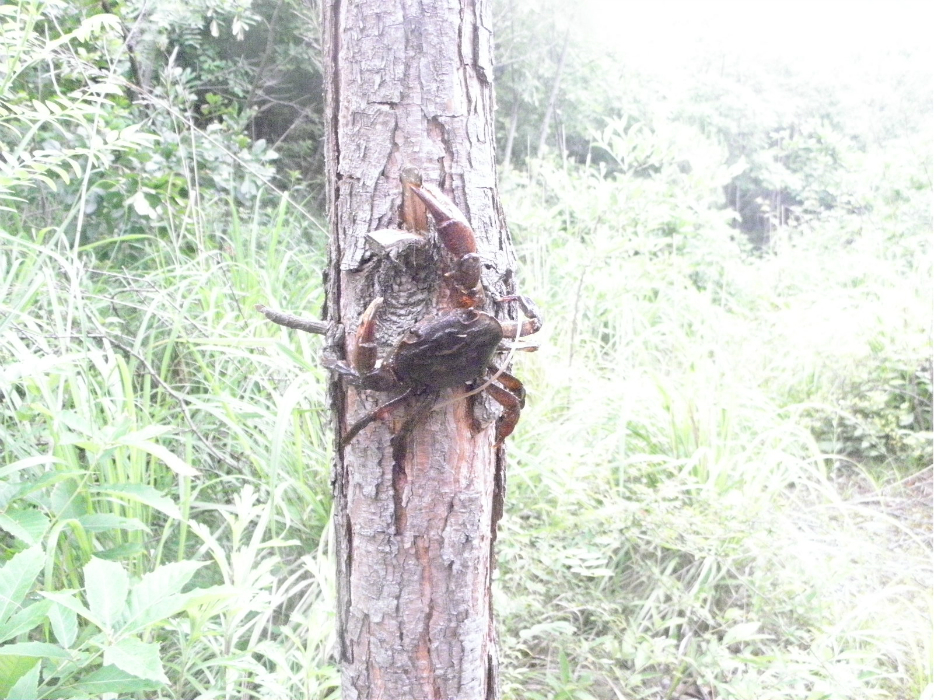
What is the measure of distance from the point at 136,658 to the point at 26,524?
0.47 metres

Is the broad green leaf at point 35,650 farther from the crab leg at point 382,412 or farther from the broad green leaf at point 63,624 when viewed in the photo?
the crab leg at point 382,412

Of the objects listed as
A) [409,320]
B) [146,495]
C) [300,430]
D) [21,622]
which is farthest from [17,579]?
[300,430]

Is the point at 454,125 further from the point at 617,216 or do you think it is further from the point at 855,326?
the point at 855,326

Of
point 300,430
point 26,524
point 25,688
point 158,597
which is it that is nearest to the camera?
point 25,688

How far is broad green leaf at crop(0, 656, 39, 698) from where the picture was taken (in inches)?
40.8

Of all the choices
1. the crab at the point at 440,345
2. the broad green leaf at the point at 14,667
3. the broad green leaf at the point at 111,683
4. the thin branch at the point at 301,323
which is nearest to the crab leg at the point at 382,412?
the crab at the point at 440,345

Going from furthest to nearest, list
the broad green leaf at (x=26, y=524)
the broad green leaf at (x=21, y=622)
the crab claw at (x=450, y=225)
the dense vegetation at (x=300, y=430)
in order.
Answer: the dense vegetation at (x=300, y=430)
the broad green leaf at (x=26, y=524)
the broad green leaf at (x=21, y=622)
the crab claw at (x=450, y=225)

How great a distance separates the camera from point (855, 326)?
386 cm

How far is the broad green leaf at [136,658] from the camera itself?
93cm

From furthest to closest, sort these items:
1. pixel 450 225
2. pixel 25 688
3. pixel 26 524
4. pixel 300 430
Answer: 1. pixel 300 430
2. pixel 26 524
3. pixel 25 688
4. pixel 450 225

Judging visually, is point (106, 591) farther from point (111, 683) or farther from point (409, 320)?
point (409, 320)

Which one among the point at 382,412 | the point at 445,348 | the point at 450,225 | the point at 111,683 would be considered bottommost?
the point at 111,683

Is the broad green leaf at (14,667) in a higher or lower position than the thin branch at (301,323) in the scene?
lower

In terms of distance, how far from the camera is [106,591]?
1.02m
